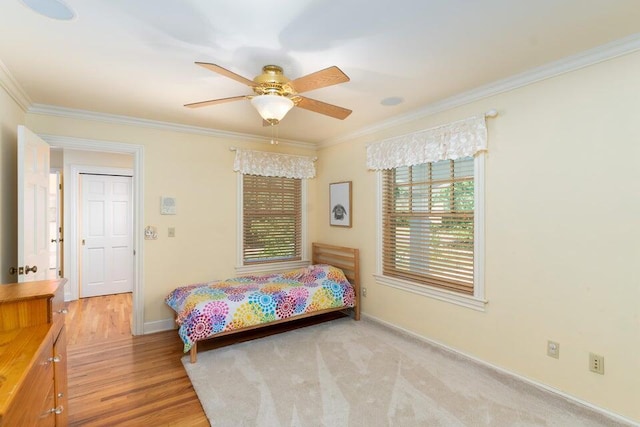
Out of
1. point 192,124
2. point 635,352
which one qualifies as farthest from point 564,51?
point 192,124

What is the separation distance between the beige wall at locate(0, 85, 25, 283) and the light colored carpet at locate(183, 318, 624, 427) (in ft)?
5.68

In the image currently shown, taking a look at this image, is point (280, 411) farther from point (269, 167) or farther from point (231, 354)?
point (269, 167)

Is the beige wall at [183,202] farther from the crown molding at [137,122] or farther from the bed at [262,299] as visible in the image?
the bed at [262,299]

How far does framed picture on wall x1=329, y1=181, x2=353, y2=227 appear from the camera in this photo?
4234 mm

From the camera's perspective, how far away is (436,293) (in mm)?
3156

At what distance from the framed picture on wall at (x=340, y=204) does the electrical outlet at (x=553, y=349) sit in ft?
7.93

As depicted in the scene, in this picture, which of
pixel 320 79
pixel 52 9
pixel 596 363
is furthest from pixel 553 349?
pixel 52 9

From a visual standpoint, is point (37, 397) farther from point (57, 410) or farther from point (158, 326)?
point (158, 326)

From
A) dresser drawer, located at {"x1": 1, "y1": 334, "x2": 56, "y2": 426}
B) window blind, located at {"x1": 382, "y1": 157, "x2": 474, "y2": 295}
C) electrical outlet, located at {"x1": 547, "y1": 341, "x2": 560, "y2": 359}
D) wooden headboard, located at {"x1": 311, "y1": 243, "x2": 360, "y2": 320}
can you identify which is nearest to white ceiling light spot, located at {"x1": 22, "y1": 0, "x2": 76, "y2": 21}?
dresser drawer, located at {"x1": 1, "y1": 334, "x2": 56, "y2": 426}

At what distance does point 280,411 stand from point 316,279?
1.78 m

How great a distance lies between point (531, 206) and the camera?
2463 millimetres

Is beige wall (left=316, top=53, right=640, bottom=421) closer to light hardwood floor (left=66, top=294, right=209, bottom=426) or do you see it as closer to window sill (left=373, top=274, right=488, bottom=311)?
window sill (left=373, top=274, right=488, bottom=311)

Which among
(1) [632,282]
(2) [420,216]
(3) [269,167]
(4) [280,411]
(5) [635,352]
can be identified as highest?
(3) [269,167]

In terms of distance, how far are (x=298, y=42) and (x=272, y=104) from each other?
405 millimetres
